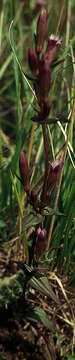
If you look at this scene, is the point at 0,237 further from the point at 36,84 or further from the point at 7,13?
the point at 7,13

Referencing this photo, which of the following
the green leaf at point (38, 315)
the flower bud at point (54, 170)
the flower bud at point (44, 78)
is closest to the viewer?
the flower bud at point (44, 78)

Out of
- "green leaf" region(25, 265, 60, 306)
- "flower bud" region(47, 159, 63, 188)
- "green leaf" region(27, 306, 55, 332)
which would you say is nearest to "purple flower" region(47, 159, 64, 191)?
"flower bud" region(47, 159, 63, 188)

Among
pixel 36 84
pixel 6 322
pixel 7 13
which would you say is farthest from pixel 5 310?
pixel 7 13

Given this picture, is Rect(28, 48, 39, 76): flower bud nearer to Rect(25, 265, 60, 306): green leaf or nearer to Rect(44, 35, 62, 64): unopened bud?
Rect(44, 35, 62, 64): unopened bud

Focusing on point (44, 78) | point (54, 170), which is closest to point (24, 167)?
point (54, 170)

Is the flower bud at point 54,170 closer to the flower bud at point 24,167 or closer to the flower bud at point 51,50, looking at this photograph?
the flower bud at point 24,167

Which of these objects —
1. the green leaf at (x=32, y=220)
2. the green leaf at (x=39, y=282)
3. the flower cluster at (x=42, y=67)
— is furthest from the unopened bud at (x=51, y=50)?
the green leaf at (x=39, y=282)

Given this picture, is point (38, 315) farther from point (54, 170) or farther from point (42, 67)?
point (42, 67)

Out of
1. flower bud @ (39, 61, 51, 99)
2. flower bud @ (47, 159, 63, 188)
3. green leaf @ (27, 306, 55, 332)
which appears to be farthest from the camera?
green leaf @ (27, 306, 55, 332)

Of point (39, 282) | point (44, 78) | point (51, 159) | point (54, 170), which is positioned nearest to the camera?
point (44, 78)

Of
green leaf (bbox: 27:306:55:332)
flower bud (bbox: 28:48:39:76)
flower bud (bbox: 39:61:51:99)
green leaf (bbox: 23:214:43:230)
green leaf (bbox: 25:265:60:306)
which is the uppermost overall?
flower bud (bbox: 28:48:39:76)

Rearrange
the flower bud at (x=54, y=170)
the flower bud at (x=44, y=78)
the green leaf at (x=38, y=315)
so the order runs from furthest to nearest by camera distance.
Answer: the green leaf at (x=38, y=315)
the flower bud at (x=54, y=170)
the flower bud at (x=44, y=78)
